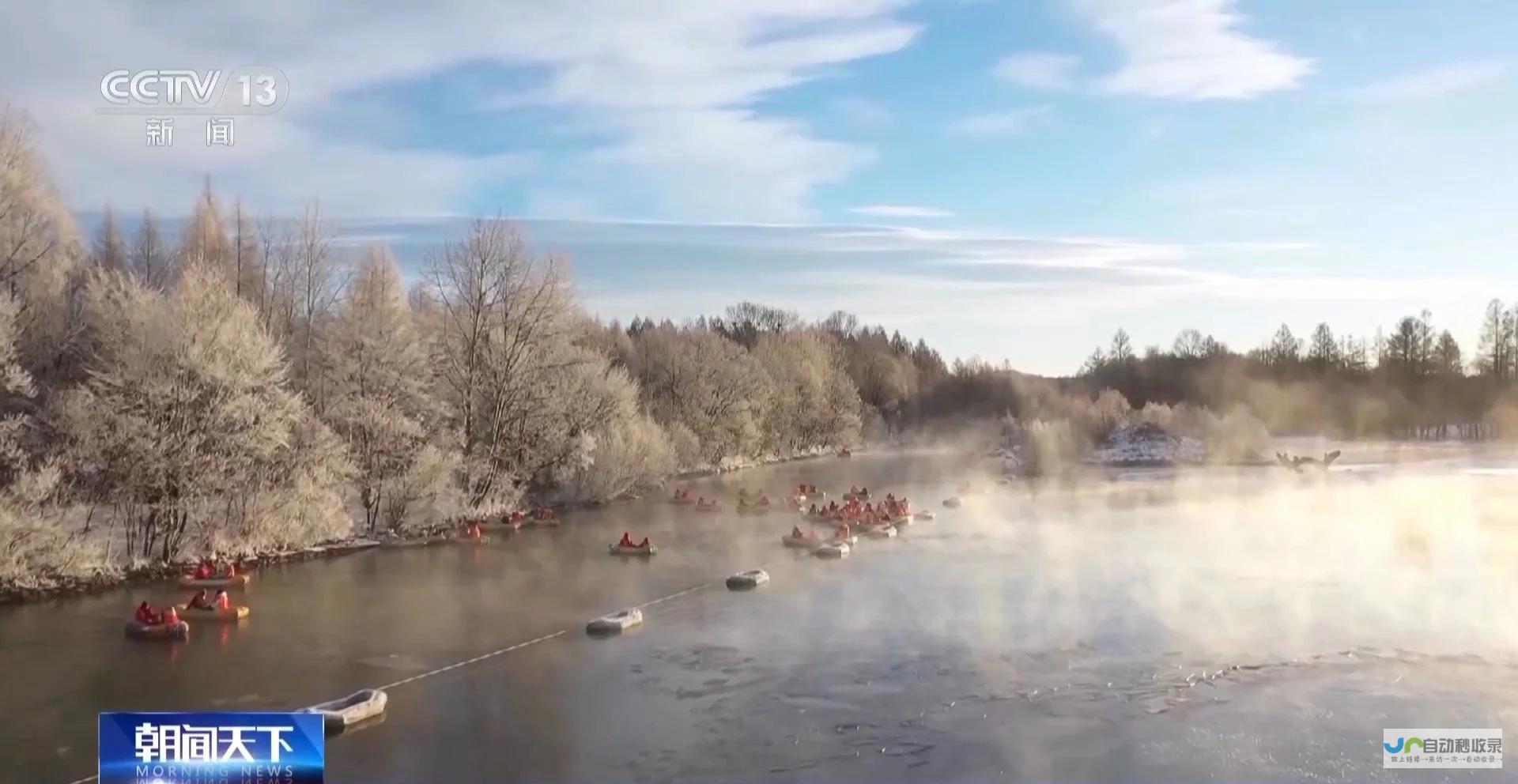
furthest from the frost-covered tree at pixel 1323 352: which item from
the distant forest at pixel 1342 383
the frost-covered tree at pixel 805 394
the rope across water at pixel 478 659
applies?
the rope across water at pixel 478 659

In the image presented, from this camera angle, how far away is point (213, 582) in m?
13.6

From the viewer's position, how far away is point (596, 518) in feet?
75.4

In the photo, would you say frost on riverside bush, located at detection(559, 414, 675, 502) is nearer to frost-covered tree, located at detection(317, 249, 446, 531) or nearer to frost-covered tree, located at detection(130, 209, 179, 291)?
frost-covered tree, located at detection(317, 249, 446, 531)

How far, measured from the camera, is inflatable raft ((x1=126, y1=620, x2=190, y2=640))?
10547mm

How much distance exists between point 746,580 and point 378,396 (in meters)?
9.83

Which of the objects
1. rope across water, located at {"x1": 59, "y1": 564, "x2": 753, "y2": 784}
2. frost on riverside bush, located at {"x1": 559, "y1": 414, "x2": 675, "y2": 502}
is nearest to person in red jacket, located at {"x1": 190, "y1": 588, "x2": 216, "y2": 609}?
rope across water, located at {"x1": 59, "y1": 564, "x2": 753, "y2": 784}

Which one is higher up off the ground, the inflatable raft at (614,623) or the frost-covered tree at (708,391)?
the frost-covered tree at (708,391)

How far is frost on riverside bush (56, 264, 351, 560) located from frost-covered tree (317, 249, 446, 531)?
2.98 meters

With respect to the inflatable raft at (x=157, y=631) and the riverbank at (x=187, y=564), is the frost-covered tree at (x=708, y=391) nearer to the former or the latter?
the riverbank at (x=187, y=564)

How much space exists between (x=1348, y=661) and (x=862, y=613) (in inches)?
190

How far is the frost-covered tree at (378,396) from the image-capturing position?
19703 mm

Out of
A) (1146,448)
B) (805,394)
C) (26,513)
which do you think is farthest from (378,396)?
(1146,448)

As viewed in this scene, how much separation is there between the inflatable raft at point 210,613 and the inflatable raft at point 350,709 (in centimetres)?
423

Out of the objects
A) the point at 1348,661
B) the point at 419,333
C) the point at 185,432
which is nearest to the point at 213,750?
the point at 1348,661
